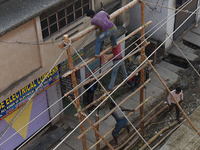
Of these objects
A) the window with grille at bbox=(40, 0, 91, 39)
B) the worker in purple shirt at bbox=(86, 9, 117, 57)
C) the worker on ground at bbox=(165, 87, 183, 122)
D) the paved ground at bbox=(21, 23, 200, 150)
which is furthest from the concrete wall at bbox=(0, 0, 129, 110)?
the worker on ground at bbox=(165, 87, 183, 122)

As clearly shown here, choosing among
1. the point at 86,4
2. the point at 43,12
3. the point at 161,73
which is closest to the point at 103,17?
the point at 43,12

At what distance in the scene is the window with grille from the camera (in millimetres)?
10125

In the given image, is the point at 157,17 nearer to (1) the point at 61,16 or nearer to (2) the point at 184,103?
(2) the point at 184,103

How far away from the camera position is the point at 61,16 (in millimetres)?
10578

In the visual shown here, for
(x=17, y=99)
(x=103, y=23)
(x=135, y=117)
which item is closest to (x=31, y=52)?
(x=17, y=99)

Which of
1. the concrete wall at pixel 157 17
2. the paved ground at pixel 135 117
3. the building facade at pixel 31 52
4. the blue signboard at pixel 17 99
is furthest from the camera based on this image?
the concrete wall at pixel 157 17

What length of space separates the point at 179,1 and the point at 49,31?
26.3 ft

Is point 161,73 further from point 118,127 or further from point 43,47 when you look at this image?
point 43,47

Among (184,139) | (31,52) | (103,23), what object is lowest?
(184,139)

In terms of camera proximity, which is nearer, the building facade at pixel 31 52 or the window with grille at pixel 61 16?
the building facade at pixel 31 52

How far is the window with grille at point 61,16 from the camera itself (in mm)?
10125

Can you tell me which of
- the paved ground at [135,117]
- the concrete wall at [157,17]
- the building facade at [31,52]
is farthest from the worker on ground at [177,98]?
the concrete wall at [157,17]

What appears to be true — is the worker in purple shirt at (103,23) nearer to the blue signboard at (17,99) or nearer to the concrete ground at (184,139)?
the blue signboard at (17,99)

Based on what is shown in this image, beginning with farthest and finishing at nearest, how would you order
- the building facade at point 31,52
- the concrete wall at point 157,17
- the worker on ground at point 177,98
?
the concrete wall at point 157,17 → the worker on ground at point 177,98 → the building facade at point 31,52
